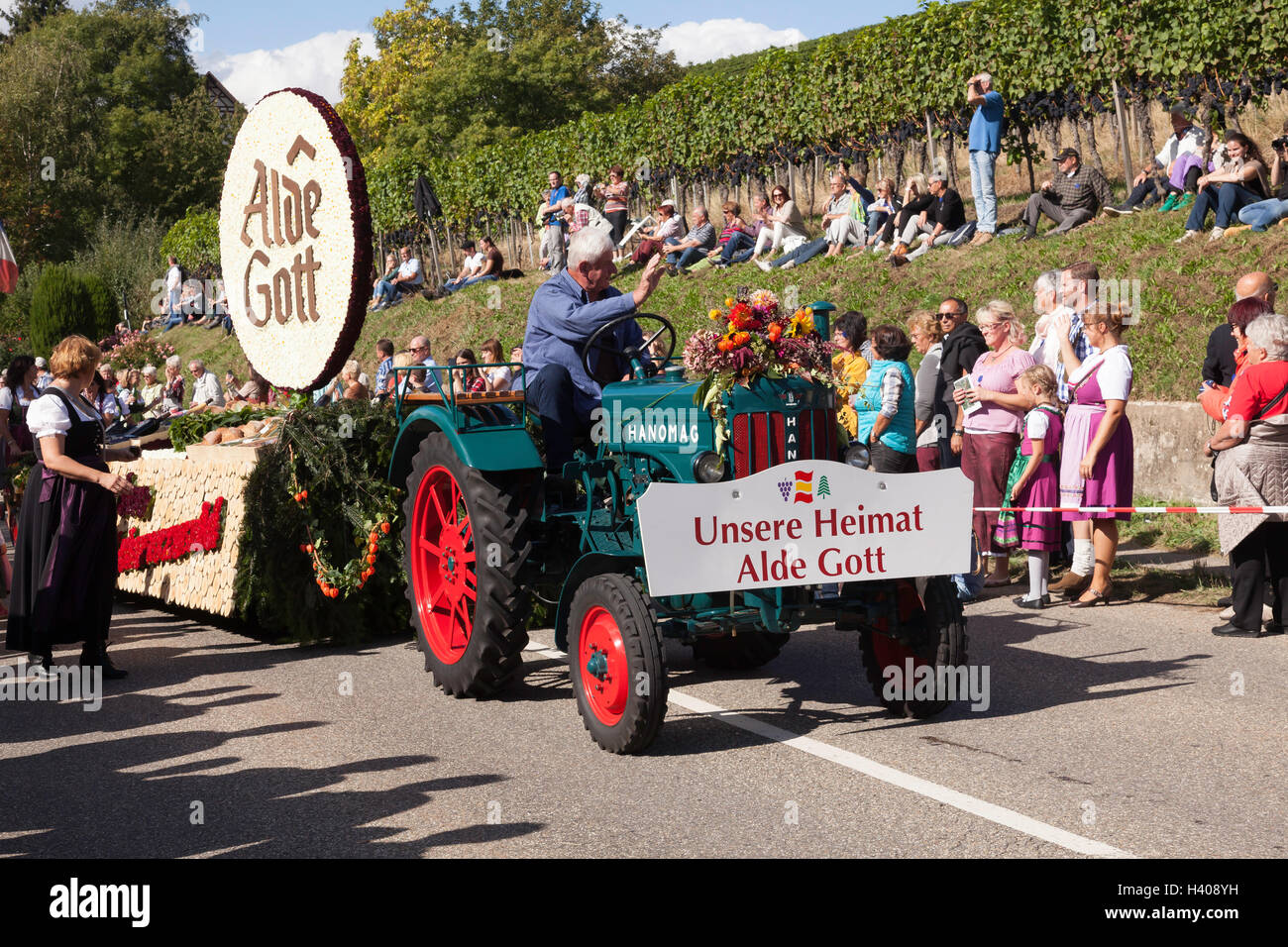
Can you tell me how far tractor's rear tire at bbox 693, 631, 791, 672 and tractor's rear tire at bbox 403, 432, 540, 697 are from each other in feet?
3.61

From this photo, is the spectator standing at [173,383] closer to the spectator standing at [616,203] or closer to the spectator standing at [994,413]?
the spectator standing at [616,203]

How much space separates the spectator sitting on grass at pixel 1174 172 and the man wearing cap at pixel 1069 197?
243mm

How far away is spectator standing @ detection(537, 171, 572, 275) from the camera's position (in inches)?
987

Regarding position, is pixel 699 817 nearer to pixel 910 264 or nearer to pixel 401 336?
pixel 910 264

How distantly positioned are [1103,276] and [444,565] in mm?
9394

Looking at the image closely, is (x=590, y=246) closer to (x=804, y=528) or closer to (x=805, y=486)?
(x=805, y=486)

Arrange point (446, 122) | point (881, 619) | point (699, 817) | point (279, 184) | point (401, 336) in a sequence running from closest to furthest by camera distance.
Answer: point (699, 817), point (881, 619), point (279, 184), point (401, 336), point (446, 122)

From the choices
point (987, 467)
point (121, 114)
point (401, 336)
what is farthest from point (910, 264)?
point (121, 114)

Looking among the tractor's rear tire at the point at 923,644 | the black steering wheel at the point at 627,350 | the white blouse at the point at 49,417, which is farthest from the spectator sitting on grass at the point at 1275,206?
the white blouse at the point at 49,417

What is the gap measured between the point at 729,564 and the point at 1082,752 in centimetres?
164

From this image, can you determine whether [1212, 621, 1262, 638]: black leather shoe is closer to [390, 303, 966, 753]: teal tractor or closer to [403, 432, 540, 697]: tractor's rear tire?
[390, 303, 966, 753]: teal tractor

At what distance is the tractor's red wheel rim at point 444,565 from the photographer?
7.25 m

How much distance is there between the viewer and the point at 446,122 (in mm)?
55000

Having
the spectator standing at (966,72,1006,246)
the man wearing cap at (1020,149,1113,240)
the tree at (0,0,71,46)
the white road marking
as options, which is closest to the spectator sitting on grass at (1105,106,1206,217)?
the man wearing cap at (1020,149,1113,240)
